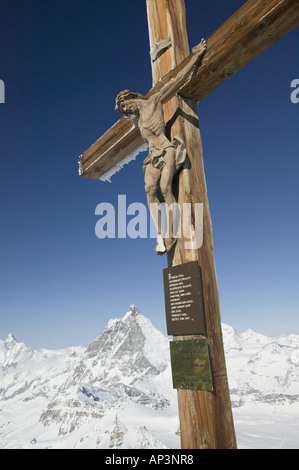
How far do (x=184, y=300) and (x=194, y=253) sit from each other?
404 mm

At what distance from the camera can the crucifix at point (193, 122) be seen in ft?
7.20

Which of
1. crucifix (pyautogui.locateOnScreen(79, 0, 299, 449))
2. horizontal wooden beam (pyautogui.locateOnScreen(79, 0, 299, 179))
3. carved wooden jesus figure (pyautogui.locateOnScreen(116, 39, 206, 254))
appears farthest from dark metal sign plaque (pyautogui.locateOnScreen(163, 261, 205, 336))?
horizontal wooden beam (pyautogui.locateOnScreen(79, 0, 299, 179))

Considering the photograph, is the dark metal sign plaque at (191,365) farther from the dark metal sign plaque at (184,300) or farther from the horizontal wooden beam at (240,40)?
the horizontal wooden beam at (240,40)

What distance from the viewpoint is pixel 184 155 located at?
2701 millimetres

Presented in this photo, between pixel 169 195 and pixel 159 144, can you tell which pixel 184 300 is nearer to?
pixel 169 195

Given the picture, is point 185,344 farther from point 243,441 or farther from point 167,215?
point 243,441

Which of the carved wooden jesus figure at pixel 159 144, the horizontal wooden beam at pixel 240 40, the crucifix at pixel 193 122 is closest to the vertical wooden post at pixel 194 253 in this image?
the crucifix at pixel 193 122

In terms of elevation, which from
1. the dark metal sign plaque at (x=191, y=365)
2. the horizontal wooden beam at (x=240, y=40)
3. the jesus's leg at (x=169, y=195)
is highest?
the horizontal wooden beam at (x=240, y=40)

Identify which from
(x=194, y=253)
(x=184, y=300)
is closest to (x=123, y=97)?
(x=194, y=253)

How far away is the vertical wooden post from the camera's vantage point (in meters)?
2.18

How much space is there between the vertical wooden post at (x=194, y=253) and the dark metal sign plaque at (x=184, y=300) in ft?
0.20

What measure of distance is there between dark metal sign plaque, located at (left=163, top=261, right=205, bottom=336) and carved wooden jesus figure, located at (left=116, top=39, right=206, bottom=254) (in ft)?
0.86

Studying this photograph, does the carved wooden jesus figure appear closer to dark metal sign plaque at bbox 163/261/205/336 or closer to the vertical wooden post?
the vertical wooden post

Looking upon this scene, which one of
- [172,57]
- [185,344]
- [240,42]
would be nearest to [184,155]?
[240,42]
